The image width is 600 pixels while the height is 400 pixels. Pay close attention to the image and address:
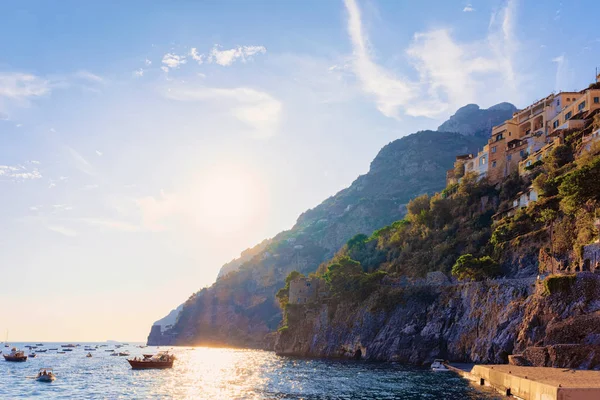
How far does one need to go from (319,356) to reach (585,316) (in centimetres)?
6631

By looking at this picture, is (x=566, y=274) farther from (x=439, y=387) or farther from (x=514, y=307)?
(x=439, y=387)

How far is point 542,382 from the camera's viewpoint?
114ft

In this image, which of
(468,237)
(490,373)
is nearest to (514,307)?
(490,373)

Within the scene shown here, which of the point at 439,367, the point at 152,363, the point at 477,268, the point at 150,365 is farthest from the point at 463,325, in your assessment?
the point at 150,365

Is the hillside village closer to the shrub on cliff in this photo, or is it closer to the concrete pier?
the shrub on cliff

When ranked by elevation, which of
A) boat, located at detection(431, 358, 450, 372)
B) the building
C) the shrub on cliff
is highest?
the building

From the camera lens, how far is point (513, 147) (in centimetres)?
11188

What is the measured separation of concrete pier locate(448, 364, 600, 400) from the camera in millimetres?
29922

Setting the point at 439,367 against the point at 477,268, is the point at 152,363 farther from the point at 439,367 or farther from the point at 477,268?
the point at 477,268

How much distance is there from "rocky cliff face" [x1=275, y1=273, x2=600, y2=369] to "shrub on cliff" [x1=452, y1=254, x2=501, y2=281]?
3573 mm

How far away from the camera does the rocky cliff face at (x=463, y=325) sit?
5378cm

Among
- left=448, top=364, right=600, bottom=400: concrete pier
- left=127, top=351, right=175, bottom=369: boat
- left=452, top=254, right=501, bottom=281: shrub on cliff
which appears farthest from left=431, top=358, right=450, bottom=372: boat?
left=127, top=351, right=175, bottom=369: boat

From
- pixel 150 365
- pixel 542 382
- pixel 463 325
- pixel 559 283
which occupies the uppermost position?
pixel 559 283

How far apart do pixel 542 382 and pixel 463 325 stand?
152 ft
